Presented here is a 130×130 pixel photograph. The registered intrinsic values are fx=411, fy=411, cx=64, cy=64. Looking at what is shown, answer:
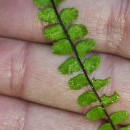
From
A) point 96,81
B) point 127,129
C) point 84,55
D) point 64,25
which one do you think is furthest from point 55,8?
point 127,129

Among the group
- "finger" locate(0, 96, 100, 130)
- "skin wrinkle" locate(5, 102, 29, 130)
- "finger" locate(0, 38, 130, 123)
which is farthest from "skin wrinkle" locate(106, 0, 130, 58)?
"skin wrinkle" locate(5, 102, 29, 130)

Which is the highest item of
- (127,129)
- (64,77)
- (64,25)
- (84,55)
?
(64,25)

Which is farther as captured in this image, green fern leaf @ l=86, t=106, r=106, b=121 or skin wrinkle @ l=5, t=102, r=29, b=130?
skin wrinkle @ l=5, t=102, r=29, b=130

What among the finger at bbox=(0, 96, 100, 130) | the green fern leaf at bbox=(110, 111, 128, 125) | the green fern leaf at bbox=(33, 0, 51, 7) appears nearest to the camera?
the green fern leaf at bbox=(33, 0, 51, 7)

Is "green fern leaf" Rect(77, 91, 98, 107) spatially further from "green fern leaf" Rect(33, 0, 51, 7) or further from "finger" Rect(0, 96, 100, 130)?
"green fern leaf" Rect(33, 0, 51, 7)

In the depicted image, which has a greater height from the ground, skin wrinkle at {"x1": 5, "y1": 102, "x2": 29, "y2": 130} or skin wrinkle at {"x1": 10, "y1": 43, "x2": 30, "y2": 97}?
skin wrinkle at {"x1": 10, "y1": 43, "x2": 30, "y2": 97}

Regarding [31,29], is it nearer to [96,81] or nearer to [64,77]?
[64,77]

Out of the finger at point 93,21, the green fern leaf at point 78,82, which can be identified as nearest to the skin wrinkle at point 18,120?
the green fern leaf at point 78,82

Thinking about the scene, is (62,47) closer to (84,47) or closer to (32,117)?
(84,47)
